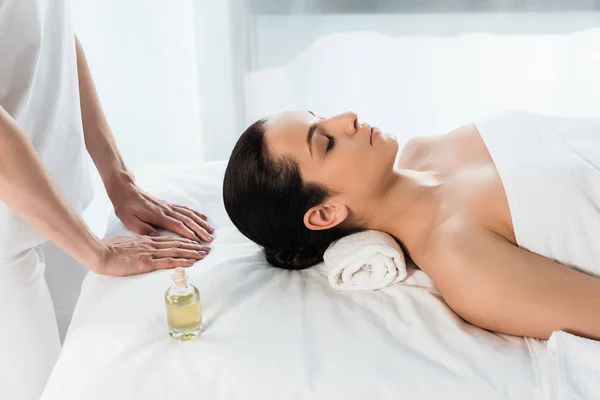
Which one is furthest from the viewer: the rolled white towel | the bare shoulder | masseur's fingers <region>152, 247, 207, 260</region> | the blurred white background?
the blurred white background

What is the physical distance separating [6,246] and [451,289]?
837 millimetres

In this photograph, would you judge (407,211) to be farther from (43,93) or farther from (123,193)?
(43,93)

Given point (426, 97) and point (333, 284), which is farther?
point (426, 97)

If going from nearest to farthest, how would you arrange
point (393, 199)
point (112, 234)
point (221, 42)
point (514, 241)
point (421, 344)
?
point (421, 344)
point (514, 241)
point (393, 199)
point (112, 234)
point (221, 42)

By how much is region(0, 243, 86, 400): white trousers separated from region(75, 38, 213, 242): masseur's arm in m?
0.21

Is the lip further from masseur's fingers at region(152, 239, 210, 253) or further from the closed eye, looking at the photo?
masseur's fingers at region(152, 239, 210, 253)

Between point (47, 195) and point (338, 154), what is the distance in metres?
0.54

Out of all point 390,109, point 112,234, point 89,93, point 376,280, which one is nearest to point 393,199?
point 376,280

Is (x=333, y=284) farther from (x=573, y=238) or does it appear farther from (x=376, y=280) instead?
(x=573, y=238)

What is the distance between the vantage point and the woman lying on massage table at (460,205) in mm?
1187

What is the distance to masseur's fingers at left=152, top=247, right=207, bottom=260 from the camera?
1431 millimetres

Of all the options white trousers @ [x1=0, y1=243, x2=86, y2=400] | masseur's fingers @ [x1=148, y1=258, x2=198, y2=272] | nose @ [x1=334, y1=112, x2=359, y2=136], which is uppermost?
nose @ [x1=334, y1=112, x2=359, y2=136]

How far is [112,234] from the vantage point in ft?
5.13

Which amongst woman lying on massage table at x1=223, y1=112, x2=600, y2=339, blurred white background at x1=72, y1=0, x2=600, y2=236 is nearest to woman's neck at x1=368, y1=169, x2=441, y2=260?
woman lying on massage table at x1=223, y1=112, x2=600, y2=339
